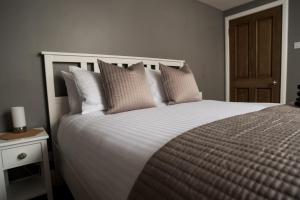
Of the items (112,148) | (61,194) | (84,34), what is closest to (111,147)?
(112,148)

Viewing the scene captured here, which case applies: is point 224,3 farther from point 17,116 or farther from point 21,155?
point 21,155

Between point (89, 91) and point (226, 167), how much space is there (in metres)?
1.23

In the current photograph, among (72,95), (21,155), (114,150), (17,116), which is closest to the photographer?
(114,150)

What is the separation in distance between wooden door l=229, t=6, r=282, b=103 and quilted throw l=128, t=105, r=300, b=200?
8.22 feet

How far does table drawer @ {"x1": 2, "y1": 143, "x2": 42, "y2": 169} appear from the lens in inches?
48.2

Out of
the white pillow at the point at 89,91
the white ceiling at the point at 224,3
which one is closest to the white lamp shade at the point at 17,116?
the white pillow at the point at 89,91

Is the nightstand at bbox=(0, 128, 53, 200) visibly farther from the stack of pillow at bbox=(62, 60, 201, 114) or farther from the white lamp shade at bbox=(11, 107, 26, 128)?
the stack of pillow at bbox=(62, 60, 201, 114)

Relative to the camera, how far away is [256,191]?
0.39 m

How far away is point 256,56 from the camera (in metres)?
2.97

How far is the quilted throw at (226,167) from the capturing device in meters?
0.40

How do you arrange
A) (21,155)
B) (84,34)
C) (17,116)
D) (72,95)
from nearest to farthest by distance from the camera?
(21,155) < (17,116) < (72,95) < (84,34)

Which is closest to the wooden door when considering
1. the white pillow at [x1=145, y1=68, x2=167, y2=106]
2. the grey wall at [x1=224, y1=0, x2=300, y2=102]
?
the grey wall at [x1=224, y1=0, x2=300, y2=102]

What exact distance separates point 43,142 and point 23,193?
0.39 m

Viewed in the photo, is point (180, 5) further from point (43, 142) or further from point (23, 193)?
point (23, 193)
